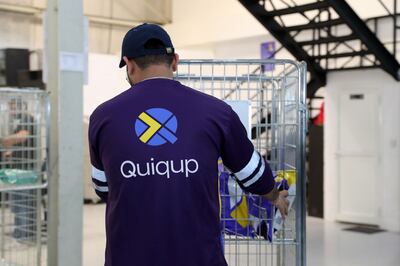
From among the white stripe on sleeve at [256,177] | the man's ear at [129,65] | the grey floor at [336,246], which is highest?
the man's ear at [129,65]

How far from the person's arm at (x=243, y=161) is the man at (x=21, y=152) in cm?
269

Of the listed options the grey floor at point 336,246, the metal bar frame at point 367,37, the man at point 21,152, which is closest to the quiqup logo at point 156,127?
the man at point 21,152

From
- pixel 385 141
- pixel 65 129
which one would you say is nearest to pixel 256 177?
→ pixel 65 129

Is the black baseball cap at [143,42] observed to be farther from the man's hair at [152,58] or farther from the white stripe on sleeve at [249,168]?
the white stripe on sleeve at [249,168]

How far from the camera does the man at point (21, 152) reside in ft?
14.0

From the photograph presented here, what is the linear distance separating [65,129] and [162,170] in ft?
8.25

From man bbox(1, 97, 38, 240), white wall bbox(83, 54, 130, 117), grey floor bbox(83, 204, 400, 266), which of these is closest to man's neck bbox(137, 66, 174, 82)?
man bbox(1, 97, 38, 240)

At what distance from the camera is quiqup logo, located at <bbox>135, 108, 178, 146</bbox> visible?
5.05ft

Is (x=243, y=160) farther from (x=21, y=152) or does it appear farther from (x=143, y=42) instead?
(x=21, y=152)

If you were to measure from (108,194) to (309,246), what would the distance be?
16.1 feet

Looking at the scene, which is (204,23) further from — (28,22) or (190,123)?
(190,123)

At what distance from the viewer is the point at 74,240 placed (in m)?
3.93

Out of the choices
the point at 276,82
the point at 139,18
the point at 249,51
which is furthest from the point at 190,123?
the point at 139,18

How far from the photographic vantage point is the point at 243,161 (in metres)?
1.68
